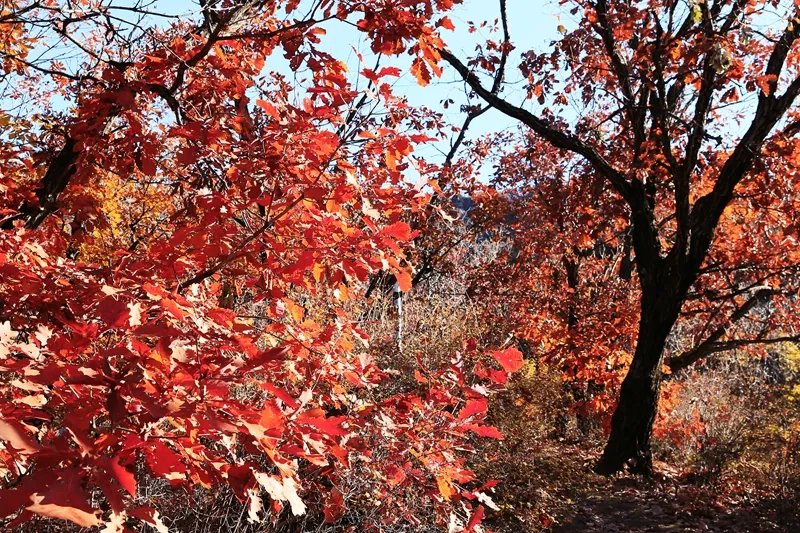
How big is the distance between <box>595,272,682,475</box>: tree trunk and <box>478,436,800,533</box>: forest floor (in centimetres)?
24

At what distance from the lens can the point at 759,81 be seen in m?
5.31

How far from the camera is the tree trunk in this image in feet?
22.0

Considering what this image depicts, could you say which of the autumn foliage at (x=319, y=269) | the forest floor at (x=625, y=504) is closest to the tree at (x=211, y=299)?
the autumn foliage at (x=319, y=269)

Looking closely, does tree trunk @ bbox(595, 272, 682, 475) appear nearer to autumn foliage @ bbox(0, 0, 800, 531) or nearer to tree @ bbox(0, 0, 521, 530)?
autumn foliage @ bbox(0, 0, 800, 531)

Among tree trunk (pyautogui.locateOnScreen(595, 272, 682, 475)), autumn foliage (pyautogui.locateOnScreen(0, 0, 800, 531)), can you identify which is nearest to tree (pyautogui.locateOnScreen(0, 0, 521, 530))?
autumn foliage (pyautogui.locateOnScreen(0, 0, 800, 531))

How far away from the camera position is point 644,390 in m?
6.82

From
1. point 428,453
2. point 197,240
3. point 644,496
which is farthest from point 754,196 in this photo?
point 197,240

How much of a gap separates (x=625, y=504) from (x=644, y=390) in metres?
1.30

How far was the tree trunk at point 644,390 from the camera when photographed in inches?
264

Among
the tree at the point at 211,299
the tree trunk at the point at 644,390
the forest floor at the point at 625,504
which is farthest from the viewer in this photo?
the tree trunk at the point at 644,390

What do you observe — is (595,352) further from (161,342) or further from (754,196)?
(161,342)

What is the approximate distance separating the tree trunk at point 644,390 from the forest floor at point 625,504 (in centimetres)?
24

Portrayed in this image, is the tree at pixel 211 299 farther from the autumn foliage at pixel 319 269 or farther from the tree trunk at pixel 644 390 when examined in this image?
the tree trunk at pixel 644 390

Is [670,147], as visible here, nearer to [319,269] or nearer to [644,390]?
[644,390]
